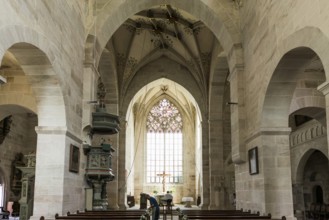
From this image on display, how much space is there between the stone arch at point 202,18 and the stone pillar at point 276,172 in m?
3.28

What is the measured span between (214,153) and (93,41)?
986cm

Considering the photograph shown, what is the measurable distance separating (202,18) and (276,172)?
20.5 ft

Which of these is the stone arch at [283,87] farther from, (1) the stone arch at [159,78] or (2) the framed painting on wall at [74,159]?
(1) the stone arch at [159,78]

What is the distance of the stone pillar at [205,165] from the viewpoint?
2097cm

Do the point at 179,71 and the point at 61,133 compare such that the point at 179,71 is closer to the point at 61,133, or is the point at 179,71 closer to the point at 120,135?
the point at 120,135

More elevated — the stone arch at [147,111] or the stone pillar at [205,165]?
the stone arch at [147,111]

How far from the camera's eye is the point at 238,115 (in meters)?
12.5

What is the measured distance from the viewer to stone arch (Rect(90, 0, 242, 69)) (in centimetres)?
1295

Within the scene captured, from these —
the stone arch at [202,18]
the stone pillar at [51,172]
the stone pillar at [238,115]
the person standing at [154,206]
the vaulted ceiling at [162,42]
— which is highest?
the vaulted ceiling at [162,42]

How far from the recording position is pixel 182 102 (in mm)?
30359

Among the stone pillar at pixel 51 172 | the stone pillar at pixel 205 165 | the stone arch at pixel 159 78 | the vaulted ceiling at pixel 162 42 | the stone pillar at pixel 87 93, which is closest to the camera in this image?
the stone pillar at pixel 51 172

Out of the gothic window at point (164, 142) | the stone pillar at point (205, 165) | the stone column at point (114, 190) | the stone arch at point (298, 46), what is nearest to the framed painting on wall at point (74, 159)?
the stone arch at point (298, 46)

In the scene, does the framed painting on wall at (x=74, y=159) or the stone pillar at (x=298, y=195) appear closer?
the framed painting on wall at (x=74, y=159)

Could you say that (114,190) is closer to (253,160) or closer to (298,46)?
(253,160)
